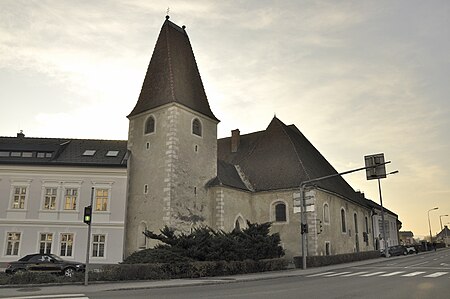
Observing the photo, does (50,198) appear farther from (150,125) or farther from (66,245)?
(150,125)

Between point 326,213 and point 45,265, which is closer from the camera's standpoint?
point 45,265

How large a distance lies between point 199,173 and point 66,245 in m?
11.2

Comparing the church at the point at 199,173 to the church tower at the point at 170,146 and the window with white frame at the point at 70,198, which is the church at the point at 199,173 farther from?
the window with white frame at the point at 70,198

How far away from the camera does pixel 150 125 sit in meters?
32.3

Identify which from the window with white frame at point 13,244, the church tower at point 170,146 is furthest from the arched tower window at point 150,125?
the window with white frame at point 13,244

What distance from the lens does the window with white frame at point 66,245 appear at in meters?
27.9

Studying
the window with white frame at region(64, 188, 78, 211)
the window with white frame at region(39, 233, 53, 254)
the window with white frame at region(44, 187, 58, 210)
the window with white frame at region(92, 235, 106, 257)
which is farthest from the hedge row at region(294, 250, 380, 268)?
the window with white frame at region(44, 187, 58, 210)

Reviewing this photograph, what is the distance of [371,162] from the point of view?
60.5 ft

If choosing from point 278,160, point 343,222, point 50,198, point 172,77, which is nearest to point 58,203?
point 50,198

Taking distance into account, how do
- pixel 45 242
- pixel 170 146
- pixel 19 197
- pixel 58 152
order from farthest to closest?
1. pixel 58 152
2. pixel 170 146
3. pixel 19 197
4. pixel 45 242

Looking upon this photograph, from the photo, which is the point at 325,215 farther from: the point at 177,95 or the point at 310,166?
the point at 177,95

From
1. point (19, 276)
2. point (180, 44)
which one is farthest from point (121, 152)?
point (19, 276)

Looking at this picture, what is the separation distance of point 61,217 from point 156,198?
6895 millimetres

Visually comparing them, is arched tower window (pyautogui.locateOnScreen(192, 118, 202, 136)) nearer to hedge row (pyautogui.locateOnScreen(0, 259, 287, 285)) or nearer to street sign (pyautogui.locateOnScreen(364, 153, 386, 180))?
hedge row (pyautogui.locateOnScreen(0, 259, 287, 285))
